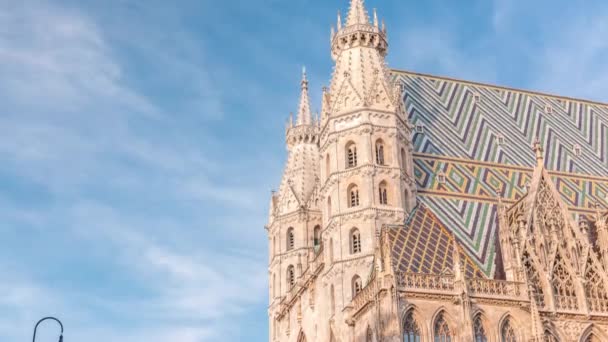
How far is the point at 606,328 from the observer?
3972 cm

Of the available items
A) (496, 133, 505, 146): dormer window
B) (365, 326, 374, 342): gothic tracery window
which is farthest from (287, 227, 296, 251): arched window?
(365, 326, 374, 342): gothic tracery window

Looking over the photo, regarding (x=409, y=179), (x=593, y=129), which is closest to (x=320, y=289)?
(x=409, y=179)

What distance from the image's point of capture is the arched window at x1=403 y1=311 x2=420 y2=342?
36375 mm

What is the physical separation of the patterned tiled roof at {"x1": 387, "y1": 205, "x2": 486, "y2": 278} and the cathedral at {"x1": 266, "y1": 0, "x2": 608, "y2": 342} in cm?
8

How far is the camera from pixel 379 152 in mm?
44000

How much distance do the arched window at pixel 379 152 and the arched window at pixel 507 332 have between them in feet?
32.8

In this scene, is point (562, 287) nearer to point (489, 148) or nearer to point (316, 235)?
point (489, 148)

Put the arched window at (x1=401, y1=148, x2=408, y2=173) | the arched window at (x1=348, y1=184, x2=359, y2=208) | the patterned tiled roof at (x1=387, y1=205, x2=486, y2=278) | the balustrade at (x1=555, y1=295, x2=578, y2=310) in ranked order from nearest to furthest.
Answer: the patterned tiled roof at (x1=387, y1=205, x2=486, y2=278) < the balustrade at (x1=555, y1=295, x2=578, y2=310) < the arched window at (x1=348, y1=184, x2=359, y2=208) < the arched window at (x1=401, y1=148, x2=408, y2=173)

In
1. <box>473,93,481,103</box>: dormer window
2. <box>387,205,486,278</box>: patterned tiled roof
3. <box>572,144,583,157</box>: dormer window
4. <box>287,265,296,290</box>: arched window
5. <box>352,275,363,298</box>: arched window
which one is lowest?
<box>352,275,363,298</box>: arched window

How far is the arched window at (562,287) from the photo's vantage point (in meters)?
39.5

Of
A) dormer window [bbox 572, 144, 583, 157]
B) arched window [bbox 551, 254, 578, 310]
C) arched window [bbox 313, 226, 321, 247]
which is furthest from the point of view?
arched window [bbox 313, 226, 321, 247]

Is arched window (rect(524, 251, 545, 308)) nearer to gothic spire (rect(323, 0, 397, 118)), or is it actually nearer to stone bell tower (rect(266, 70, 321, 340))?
gothic spire (rect(323, 0, 397, 118))

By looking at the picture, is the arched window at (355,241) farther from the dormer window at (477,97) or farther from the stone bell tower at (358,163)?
the dormer window at (477,97)

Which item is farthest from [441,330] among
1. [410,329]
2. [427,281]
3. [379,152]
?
[379,152]
